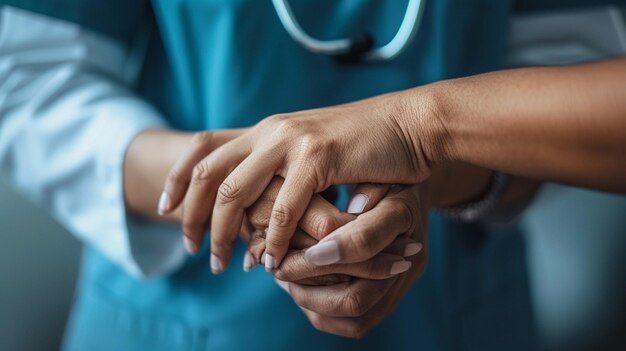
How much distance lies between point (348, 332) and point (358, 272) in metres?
0.06

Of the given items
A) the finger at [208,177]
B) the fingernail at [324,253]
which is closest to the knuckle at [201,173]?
the finger at [208,177]

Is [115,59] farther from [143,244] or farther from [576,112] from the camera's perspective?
[576,112]

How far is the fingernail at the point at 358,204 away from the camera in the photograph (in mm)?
494

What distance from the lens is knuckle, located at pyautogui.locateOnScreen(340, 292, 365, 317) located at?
491mm

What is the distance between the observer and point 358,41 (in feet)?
1.90

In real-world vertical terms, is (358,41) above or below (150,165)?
above

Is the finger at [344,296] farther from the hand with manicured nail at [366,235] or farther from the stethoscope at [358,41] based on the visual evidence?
the stethoscope at [358,41]

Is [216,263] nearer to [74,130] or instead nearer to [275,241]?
[275,241]

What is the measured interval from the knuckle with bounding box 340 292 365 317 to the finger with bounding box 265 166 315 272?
2.5 inches

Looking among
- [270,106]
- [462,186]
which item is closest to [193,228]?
[270,106]

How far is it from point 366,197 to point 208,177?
12 cm

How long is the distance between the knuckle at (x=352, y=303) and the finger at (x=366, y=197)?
61 mm

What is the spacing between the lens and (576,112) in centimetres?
42

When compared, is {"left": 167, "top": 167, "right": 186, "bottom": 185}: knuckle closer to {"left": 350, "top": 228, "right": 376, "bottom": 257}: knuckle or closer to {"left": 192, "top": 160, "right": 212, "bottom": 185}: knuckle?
{"left": 192, "top": 160, "right": 212, "bottom": 185}: knuckle
